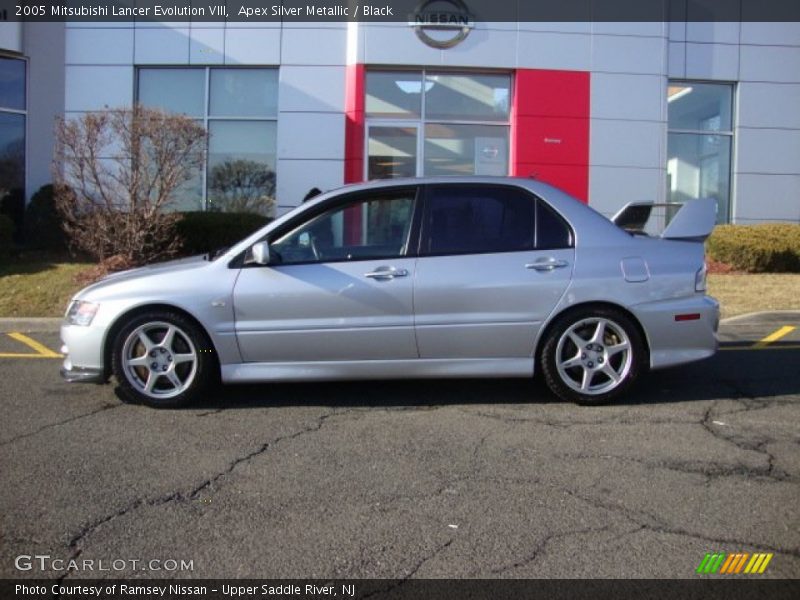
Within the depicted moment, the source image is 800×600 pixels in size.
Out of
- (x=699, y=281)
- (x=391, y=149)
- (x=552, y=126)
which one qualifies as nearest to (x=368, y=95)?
(x=391, y=149)

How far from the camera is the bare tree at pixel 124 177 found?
35.0 ft

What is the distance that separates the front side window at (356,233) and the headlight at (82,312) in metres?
1.35

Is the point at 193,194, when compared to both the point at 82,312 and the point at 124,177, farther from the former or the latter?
the point at 82,312

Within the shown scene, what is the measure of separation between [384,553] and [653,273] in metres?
3.17

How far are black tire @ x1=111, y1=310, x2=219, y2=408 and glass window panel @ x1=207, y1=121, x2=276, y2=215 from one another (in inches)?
351

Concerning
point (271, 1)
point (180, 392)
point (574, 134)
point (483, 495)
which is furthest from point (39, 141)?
point (483, 495)

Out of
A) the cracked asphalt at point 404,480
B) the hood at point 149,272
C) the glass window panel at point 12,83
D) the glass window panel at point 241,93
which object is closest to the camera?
the cracked asphalt at point 404,480

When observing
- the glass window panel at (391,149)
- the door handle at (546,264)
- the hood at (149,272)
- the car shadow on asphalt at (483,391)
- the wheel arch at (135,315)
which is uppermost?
the glass window panel at (391,149)

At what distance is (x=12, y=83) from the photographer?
14086 mm

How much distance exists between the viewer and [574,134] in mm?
14203

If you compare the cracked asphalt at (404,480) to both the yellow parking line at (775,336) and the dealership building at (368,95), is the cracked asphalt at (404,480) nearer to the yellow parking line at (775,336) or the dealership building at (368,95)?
the yellow parking line at (775,336)

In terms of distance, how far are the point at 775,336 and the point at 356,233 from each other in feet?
17.5

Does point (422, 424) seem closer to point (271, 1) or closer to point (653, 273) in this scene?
point (653, 273)

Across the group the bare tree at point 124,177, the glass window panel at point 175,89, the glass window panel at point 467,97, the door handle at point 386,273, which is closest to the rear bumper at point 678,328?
the door handle at point 386,273
